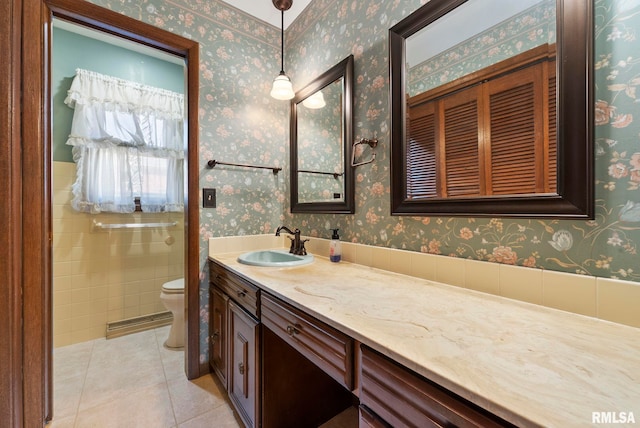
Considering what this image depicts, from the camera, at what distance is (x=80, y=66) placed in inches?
84.2

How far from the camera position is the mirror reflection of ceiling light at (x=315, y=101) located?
1.70 metres

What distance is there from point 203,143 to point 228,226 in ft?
1.91

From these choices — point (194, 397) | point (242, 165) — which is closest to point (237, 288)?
point (194, 397)

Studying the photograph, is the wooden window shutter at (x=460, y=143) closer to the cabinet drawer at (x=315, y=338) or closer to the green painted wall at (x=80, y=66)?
the cabinet drawer at (x=315, y=338)

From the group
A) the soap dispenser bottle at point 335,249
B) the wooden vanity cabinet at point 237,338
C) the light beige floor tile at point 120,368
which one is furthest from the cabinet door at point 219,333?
the soap dispenser bottle at point 335,249

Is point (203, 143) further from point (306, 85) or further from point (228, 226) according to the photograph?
point (306, 85)

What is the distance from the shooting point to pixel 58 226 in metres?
2.05

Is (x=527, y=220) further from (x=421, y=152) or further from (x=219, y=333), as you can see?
(x=219, y=333)

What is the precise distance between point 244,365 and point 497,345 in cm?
108

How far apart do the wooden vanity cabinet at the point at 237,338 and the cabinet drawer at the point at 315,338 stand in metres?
0.16

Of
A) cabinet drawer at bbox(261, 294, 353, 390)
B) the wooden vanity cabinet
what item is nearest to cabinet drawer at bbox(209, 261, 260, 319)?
the wooden vanity cabinet

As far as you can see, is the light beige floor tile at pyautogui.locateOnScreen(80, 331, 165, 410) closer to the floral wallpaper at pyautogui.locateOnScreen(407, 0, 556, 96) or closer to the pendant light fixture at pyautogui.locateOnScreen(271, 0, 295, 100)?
the pendant light fixture at pyautogui.locateOnScreen(271, 0, 295, 100)

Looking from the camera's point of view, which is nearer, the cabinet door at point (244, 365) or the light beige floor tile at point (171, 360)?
the cabinet door at point (244, 365)

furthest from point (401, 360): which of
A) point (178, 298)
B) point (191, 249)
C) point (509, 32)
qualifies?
point (178, 298)
